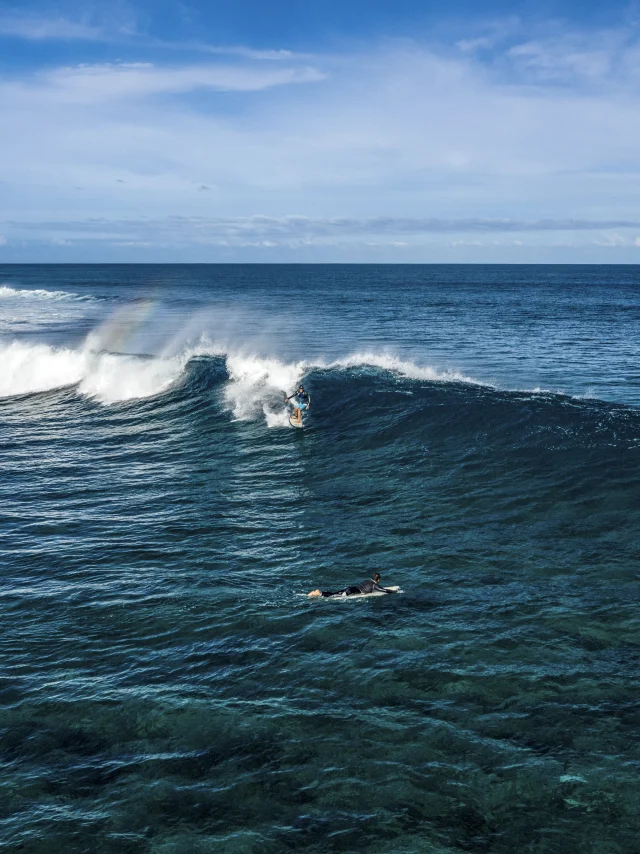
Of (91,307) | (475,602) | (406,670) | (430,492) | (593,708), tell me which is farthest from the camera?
(91,307)

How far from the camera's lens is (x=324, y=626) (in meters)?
15.5

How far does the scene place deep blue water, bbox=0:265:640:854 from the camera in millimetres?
10602

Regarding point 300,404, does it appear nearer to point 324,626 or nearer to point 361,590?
point 361,590

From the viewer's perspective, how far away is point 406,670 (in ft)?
45.2

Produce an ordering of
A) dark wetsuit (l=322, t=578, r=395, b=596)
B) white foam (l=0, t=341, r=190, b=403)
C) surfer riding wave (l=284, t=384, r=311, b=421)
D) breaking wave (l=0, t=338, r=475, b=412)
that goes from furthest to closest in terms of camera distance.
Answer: white foam (l=0, t=341, r=190, b=403) → breaking wave (l=0, t=338, r=475, b=412) → surfer riding wave (l=284, t=384, r=311, b=421) → dark wetsuit (l=322, t=578, r=395, b=596)

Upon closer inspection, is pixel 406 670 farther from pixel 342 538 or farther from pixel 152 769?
pixel 342 538

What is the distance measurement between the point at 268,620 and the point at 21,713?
531 centimetres

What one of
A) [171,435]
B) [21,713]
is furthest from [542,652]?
[171,435]

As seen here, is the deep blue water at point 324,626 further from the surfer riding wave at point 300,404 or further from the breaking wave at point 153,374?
the breaking wave at point 153,374

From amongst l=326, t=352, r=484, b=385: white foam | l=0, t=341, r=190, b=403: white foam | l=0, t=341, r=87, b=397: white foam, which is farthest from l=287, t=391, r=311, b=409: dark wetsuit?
l=0, t=341, r=87, b=397: white foam

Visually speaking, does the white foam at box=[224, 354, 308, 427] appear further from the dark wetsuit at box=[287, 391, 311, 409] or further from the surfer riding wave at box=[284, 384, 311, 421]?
the dark wetsuit at box=[287, 391, 311, 409]

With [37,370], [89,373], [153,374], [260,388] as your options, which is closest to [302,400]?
[260,388]

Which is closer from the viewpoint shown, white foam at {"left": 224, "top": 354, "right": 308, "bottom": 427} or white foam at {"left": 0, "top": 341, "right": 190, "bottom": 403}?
white foam at {"left": 224, "top": 354, "right": 308, "bottom": 427}

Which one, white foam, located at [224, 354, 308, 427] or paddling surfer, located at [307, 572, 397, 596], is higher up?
white foam, located at [224, 354, 308, 427]
